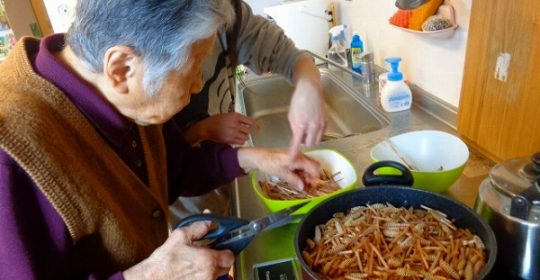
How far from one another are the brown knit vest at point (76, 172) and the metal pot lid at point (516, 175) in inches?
23.7

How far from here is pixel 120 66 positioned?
617 millimetres

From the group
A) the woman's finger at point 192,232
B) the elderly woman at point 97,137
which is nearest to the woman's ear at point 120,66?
the elderly woman at point 97,137

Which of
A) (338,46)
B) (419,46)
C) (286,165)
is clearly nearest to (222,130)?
(286,165)

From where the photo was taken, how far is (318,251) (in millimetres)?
693

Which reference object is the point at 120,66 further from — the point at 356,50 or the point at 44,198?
the point at 356,50

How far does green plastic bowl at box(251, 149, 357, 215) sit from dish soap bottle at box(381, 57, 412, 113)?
1.53ft

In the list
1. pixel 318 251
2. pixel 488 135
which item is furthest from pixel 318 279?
pixel 488 135

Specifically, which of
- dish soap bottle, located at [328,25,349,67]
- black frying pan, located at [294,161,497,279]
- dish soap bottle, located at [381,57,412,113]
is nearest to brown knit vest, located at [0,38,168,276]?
black frying pan, located at [294,161,497,279]

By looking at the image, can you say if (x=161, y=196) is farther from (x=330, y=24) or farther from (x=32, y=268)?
(x=330, y=24)

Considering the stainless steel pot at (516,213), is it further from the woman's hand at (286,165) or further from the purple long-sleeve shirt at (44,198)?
the purple long-sleeve shirt at (44,198)

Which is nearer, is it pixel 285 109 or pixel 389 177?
pixel 389 177

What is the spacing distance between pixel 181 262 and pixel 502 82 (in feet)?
2.54

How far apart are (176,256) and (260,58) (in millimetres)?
688

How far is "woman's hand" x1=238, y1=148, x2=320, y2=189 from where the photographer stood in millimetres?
917
